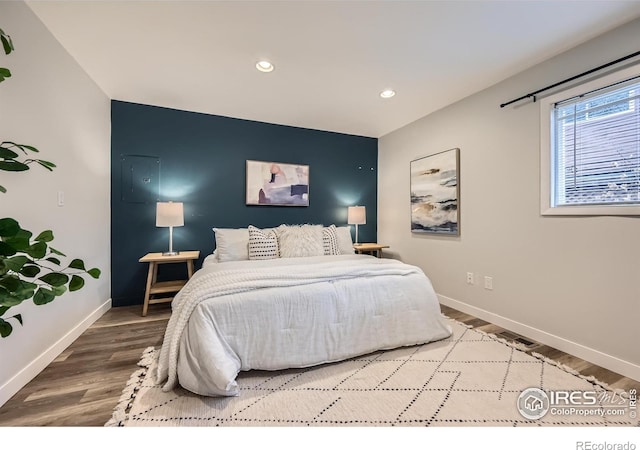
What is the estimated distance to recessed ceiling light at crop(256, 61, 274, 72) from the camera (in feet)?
7.62

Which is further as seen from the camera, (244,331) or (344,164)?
(344,164)

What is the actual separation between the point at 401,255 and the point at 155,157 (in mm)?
3407

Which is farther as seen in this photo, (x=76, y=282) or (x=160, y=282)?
(x=160, y=282)

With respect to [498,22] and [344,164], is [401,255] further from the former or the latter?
[498,22]

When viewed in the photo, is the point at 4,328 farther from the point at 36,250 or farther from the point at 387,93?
the point at 387,93

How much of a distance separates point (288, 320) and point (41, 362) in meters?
1.66

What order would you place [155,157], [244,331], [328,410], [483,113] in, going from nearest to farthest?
[328,410]
[244,331]
[483,113]
[155,157]

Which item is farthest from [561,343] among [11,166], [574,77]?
[11,166]

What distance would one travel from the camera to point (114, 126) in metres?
3.08

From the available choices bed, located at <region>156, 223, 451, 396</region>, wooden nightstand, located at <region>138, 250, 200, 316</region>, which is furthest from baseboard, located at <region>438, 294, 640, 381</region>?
wooden nightstand, located at <region>138, 250, 200, 316</region>

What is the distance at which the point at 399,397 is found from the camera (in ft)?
5.12

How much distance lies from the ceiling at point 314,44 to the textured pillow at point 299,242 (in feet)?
4.82
